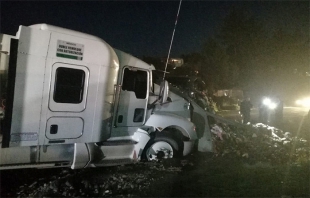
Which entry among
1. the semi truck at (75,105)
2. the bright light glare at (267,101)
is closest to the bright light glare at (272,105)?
the bright light glare at (267,101)

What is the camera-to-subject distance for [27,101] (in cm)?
601

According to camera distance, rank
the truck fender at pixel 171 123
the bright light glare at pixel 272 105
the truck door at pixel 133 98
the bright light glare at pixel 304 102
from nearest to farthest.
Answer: the truck door at pixel 133 98 → the truck fender at pixel 171 123 → the bright light glare at pixel 272 105 → the bright light glare at pixel 304 102

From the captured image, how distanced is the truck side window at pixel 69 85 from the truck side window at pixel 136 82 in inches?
55.5

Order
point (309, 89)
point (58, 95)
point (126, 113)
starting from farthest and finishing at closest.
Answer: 1. point (309, 89)
2. point (126, 113)
3. point (58, 95)

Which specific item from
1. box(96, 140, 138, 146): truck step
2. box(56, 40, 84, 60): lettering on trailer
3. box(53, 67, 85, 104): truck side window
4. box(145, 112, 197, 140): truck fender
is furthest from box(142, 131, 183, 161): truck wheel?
box(56, 40, 84, 60): lettering on trailer

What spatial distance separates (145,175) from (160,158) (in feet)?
3.85

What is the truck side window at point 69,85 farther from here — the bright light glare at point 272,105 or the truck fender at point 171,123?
the bright light glare at point 272,105

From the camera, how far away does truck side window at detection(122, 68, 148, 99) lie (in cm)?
787

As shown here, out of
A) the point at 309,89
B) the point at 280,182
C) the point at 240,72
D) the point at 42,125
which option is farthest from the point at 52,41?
the point at 240,72

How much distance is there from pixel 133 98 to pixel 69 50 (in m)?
2.13

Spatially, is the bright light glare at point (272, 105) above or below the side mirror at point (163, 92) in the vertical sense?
below

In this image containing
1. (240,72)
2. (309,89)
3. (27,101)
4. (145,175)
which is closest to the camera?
(27,101)

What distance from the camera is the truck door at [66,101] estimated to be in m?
6.29

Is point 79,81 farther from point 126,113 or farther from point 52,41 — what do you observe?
point 126,113
